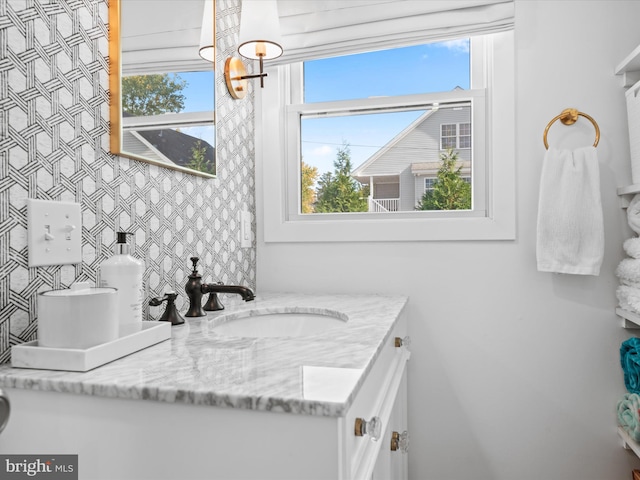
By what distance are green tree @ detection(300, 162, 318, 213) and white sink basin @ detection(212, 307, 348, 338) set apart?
0.57 m

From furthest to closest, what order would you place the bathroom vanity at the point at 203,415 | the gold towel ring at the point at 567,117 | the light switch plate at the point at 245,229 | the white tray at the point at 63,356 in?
the light switch plate at the point at 245,229 → the gold towel ring at the point at 567,117 → the white tray at the point at 63,356 → the bathroom vanity at the point at 203,415

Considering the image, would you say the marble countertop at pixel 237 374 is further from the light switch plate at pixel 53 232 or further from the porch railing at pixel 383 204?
the porch railing at pixel 383 204

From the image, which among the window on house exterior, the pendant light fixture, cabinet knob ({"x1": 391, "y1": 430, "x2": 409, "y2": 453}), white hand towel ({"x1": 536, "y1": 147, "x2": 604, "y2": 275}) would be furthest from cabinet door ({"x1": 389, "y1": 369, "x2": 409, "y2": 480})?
the pendant light fixture

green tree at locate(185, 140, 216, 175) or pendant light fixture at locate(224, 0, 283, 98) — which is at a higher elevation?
pendant light fixture at locate(224, 0, 283, 98)

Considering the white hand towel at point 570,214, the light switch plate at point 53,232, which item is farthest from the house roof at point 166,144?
the white hand towel at point 570,214

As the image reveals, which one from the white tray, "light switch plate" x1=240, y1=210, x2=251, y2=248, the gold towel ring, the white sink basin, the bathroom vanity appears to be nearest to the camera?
the bathroom vanity

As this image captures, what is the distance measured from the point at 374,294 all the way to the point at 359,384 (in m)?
1.02

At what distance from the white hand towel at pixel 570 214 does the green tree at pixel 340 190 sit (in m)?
0.67

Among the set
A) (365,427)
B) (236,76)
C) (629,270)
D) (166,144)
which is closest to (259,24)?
A: (236,76)

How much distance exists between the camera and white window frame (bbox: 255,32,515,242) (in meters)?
1.55

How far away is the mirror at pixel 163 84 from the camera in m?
0.98

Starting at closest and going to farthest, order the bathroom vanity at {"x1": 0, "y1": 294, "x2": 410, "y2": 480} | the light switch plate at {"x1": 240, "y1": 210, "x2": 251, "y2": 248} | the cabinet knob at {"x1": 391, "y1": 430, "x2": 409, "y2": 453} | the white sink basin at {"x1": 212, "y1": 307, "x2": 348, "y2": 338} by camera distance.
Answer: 1. the bathroom vanity at {"x1": 0, "y1": 294, "x2": 410, "y2": 480}
2. the cabinet knob at {"x1": 391, "y1": 430, "x2": 409, "y2": 453}
3. the white sink basin at {"x1": 212, "y1": 307, "x2": 348, "y2": 338}
4. the light switch plate at {"x1": 240, "y1": 210, "x2": 251, "y2": 248}

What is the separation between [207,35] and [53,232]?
2.90 ft

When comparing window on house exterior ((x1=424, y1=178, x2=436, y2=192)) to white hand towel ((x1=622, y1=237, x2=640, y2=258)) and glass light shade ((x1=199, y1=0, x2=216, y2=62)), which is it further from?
glass light shade ((x1=199, y1=0, x2=216, y2=62))
